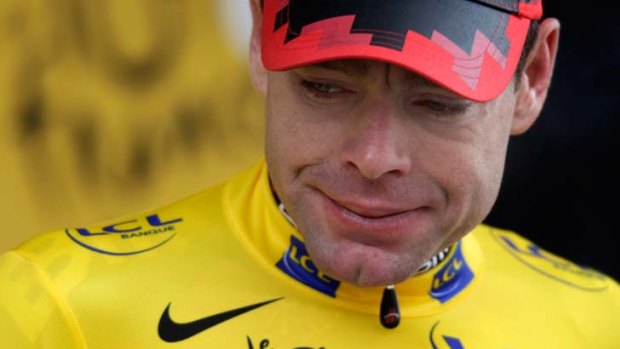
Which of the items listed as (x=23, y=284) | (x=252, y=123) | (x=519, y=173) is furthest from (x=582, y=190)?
(x=23, y=284)

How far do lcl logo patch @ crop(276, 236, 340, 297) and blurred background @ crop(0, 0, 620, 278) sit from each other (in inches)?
56.9

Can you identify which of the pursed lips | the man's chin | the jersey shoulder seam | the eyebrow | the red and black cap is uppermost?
the red and black cap

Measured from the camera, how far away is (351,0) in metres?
2.15

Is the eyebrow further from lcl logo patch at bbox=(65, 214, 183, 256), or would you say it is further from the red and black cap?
lcl logo patch at bbox=(65, 214, 183, 256)

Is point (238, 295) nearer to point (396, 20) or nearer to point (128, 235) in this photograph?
point (128, 235)

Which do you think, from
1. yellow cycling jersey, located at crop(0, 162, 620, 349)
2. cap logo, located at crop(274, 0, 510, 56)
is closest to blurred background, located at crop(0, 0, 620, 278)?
yellow cycling jersey, located at crop(0, 162, 620, 349)

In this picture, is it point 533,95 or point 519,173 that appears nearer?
point 533,95

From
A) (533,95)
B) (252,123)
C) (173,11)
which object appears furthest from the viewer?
(252,123)

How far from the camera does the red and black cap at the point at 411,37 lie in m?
2.10

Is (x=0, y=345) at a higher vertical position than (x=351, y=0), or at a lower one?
lower

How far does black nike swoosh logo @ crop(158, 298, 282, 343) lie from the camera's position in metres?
2.25

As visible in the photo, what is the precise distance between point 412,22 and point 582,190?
283cm

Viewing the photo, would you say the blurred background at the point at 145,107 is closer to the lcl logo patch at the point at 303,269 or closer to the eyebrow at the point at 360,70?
the lcl logo patch at the point at 303,269

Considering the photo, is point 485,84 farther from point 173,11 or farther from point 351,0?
point 173,11
